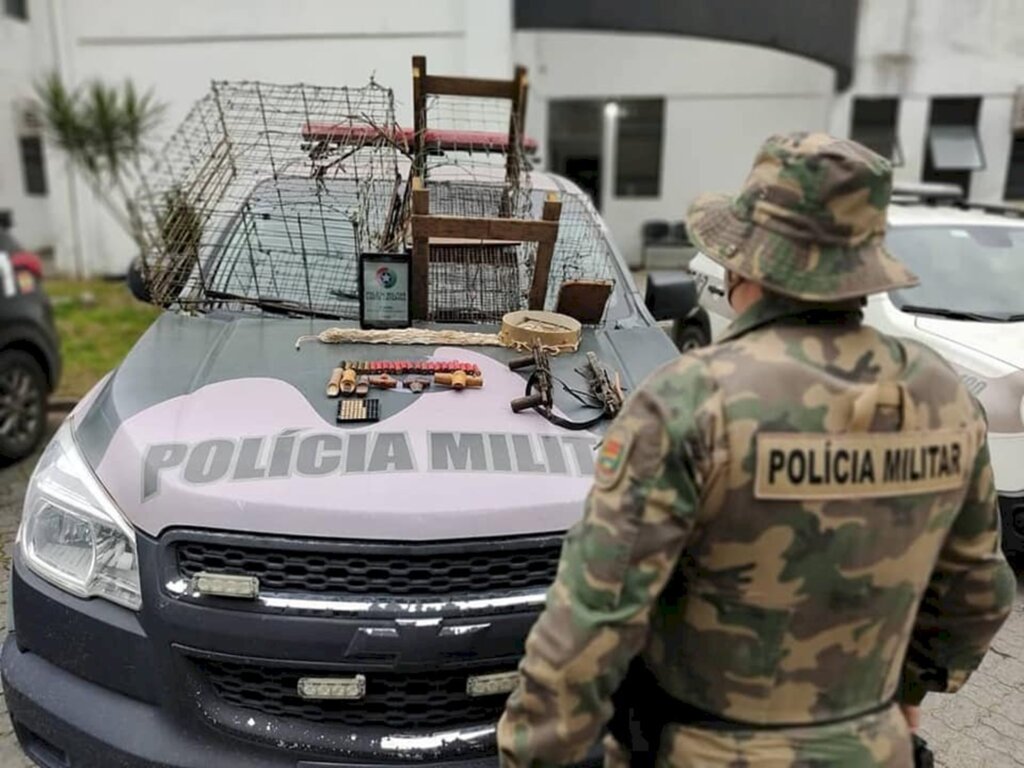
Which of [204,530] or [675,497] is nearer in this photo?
[675,497]

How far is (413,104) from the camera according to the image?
343cm

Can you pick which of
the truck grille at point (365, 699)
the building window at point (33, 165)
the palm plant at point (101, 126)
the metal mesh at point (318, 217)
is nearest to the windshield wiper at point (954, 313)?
the metal mesh at point (318, 217)

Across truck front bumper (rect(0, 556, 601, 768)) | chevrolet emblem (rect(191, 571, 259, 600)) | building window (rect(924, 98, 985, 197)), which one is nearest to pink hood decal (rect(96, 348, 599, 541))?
chevrolet emblem (rect(191, 571, 259, 600))

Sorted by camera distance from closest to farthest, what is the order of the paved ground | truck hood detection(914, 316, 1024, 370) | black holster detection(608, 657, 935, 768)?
black holster detection(608, 657, 935, 768)
the paved ground
truck hood detection(914, 316, 1024, 370)

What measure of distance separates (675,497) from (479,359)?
1.48m

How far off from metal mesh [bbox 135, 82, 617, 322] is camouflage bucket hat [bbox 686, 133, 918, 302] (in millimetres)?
1867

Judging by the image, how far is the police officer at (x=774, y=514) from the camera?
46.4 inches

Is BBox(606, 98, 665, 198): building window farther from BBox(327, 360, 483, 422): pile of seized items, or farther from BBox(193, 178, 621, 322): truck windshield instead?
BBox(327, 360, 483, 422): pile of seized items

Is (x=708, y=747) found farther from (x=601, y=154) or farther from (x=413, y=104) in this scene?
(x=601, y=154)

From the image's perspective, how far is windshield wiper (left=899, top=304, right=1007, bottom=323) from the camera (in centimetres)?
418

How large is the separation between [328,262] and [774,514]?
2.34 meters

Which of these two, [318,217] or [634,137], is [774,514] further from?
[634,137]

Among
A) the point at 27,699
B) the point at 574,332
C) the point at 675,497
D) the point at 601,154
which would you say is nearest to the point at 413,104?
the point at 574,332

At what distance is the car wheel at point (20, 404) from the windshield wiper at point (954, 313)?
4.67 meters
